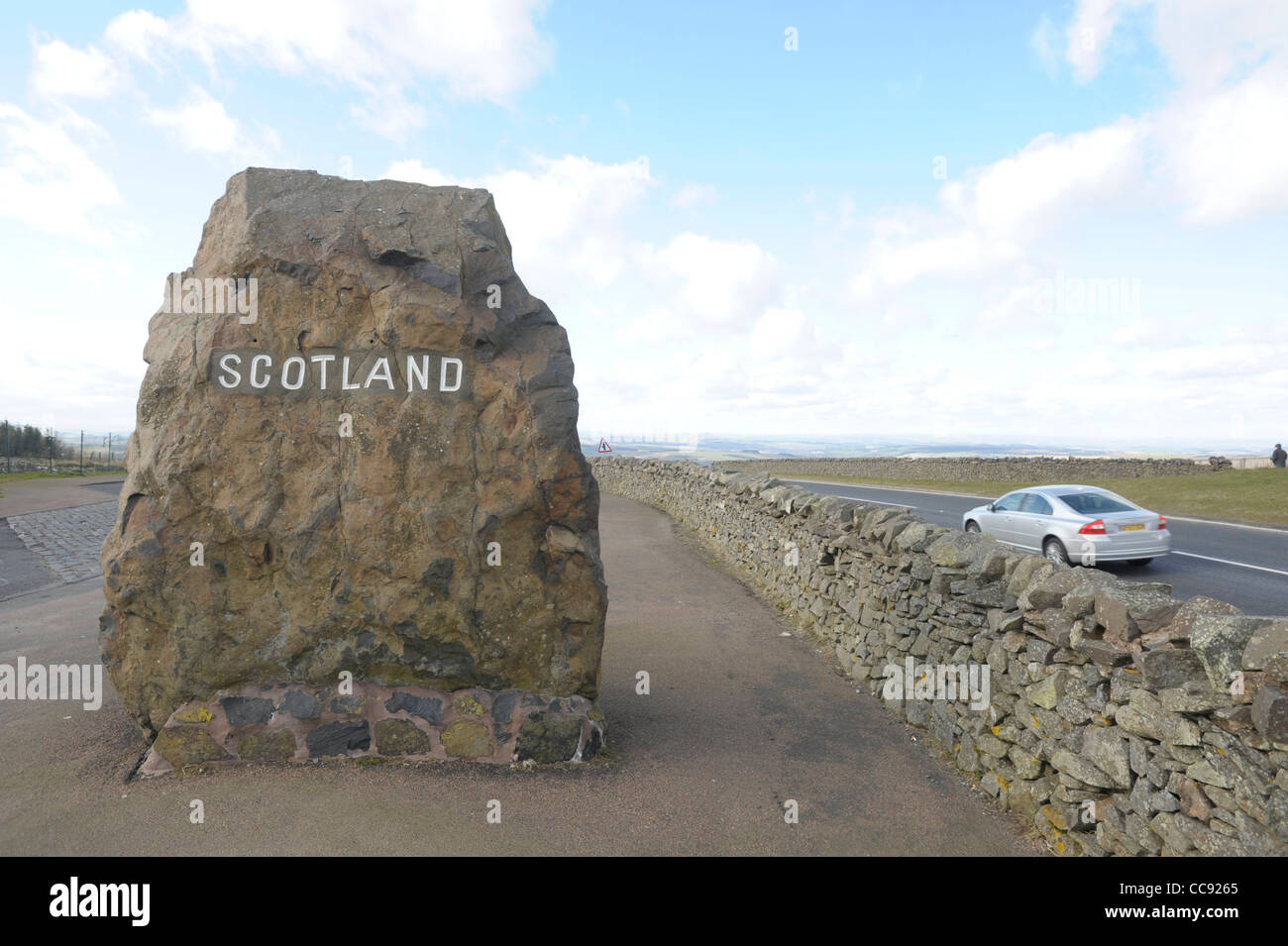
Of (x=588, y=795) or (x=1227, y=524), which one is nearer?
(x=588, y=795)

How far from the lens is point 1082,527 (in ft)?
37.7

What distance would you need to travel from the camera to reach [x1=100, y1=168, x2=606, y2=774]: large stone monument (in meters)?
4.93

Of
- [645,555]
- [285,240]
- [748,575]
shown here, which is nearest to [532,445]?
[285,240]

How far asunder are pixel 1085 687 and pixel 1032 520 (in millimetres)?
9094

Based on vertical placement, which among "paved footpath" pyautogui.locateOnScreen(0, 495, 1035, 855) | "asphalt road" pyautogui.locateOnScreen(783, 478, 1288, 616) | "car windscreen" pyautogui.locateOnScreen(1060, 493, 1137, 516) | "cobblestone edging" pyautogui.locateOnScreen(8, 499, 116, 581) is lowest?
"paved footpath" pyautogui.locateOnScreen(0, 495, 1035, 855)

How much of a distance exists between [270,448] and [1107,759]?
5.66m

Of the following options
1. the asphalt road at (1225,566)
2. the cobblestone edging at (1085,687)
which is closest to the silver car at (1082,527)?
the asphalt road at (1225,566)

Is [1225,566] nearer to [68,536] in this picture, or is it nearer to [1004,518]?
[1004,518]

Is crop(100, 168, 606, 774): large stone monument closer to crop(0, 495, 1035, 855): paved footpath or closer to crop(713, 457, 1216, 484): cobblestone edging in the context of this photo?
crop(0, 495, 1035, 855): paved footpath

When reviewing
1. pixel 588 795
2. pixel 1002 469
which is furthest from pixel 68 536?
pixel 1002 469

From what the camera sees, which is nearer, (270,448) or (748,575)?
(270,448)

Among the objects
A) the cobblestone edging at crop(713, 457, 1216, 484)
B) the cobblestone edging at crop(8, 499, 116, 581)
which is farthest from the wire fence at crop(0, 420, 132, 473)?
the cobblestone edging at crop(713, 457, 1216, 484)

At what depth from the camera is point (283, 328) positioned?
509cm
